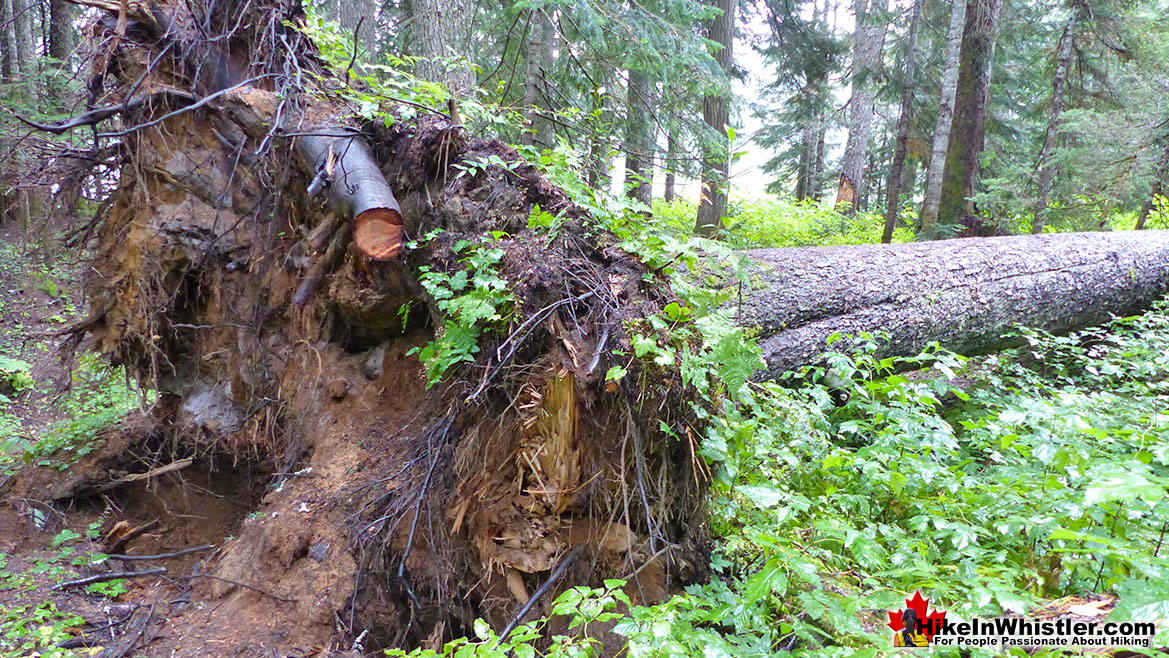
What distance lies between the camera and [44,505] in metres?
4.32

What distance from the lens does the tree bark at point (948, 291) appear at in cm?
490

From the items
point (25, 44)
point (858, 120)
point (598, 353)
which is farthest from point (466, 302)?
point (858, 120)

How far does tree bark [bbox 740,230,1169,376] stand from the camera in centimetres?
490

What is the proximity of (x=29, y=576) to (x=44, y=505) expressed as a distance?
2.96 feet

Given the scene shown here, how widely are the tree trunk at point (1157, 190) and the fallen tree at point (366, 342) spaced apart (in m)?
8.98

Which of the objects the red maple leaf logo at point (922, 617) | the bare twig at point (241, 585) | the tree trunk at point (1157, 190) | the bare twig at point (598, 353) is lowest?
the bare twig at point (241, 585)

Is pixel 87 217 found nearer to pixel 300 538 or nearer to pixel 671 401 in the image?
pixel 300 538

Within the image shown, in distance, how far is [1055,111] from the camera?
10.2 m

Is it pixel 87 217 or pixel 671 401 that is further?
pixel 87 217

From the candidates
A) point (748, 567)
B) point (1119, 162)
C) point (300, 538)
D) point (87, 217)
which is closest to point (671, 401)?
point (748, 567)

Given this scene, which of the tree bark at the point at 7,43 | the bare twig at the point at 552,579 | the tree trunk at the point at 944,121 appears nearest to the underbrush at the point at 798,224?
the tree trunk at the point at 944,121

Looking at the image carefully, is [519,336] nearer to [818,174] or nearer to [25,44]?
[25,44]

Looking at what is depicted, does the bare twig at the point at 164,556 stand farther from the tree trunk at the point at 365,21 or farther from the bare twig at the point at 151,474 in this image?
the tree trunk at the point at 365,21

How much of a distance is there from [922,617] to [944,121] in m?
9.89
